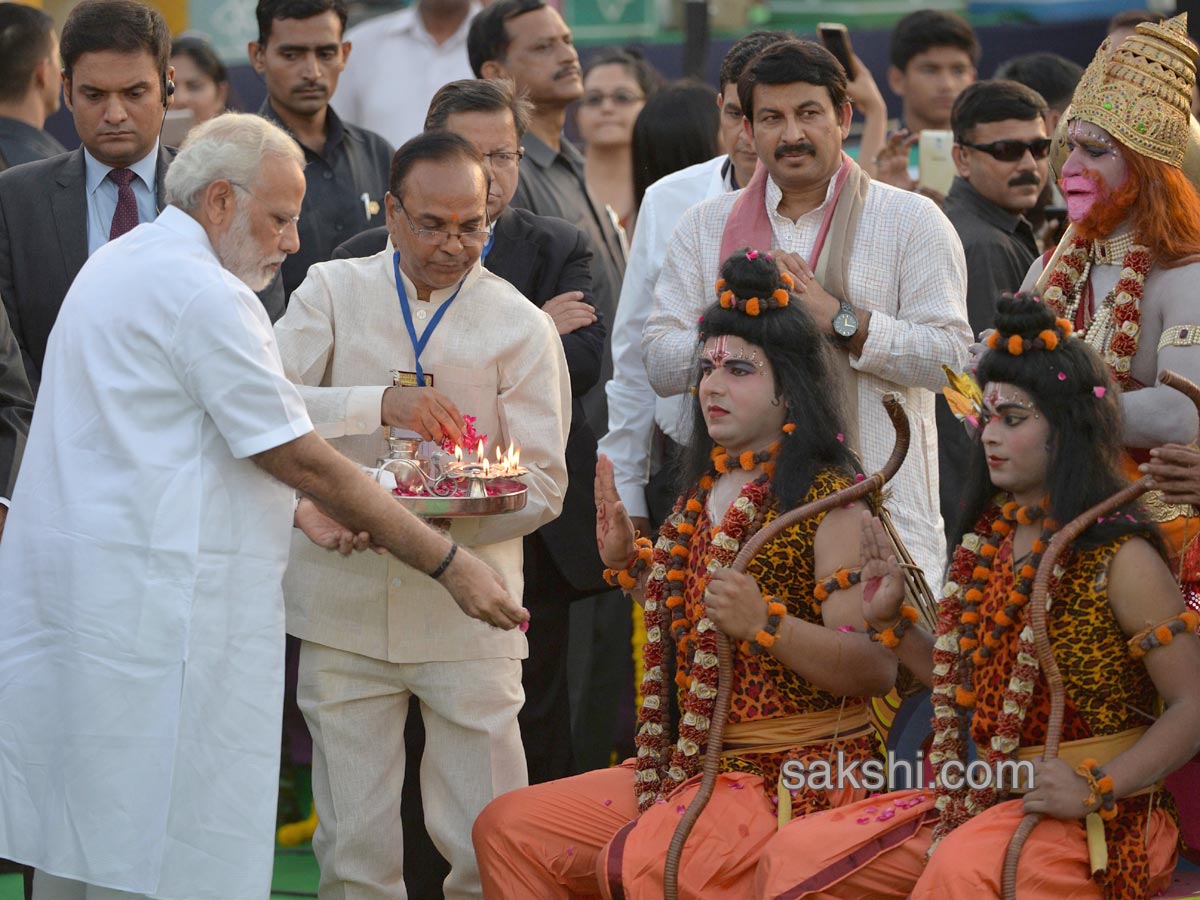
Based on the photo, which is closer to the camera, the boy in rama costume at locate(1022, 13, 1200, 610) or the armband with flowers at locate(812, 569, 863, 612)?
the armband with flowers at locate(812, 569, 863, 612)

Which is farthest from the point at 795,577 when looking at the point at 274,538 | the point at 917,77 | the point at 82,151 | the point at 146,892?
the point at 917,77

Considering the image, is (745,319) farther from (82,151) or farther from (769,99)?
(82,151)

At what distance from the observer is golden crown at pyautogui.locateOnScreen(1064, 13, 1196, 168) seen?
4.22m

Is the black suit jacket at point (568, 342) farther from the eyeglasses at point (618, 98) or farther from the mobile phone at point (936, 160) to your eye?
the eyeglasses at point (618, 98)

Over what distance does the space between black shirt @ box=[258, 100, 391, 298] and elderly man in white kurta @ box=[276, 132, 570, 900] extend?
1.41 m

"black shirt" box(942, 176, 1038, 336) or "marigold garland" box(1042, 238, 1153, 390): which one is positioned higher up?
"marigold garland" box(1042, 238, 1153, 390)

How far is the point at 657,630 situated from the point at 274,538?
3.03 feet

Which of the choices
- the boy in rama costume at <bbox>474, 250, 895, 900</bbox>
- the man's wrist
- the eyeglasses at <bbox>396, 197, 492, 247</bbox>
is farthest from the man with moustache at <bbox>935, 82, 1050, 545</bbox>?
the eyeglasses at <bbox>396, 197, 492, 247</bbox>

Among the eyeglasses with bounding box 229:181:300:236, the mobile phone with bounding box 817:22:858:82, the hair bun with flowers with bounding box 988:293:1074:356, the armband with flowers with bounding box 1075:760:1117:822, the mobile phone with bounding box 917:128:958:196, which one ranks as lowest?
the armband with flowers with bounding box 1075:760:1117:822

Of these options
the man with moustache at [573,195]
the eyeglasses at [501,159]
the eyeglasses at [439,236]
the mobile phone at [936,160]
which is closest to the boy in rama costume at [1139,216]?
the eyeglasses at [439,236]

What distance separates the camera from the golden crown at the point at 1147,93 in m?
4.22

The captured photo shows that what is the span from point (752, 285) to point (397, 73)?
4043 millimetres

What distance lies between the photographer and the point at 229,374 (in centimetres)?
373

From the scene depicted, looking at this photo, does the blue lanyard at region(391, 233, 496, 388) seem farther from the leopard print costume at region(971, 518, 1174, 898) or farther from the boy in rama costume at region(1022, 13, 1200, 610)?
the leopard print costume at region(971, 518, 1174, 898)
